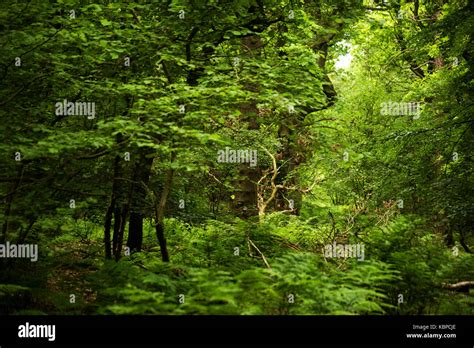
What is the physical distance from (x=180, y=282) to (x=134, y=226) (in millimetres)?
4580

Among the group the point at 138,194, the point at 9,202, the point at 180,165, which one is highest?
the point at 180,165

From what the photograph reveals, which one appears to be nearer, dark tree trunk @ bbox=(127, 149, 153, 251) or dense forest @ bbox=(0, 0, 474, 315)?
dense forest @ bbox=(0, 0, 474, 315)

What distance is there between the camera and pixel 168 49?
869cm

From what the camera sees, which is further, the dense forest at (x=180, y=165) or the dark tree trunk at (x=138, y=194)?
the dark tree trunk at (x=138, y=194)

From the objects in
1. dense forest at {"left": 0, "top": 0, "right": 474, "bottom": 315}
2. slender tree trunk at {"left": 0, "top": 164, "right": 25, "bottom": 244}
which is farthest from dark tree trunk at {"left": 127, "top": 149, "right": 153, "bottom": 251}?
slender tree trunk at {"left": 0, "top": 164, "right": 25, "bottom": 244}

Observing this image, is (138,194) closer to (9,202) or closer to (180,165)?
(180,165)

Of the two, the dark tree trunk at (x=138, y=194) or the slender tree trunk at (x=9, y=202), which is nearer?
the slender tree trunk at (x=9, y=202)

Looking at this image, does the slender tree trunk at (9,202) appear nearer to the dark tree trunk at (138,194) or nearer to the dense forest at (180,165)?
the dense forest at (180,165)

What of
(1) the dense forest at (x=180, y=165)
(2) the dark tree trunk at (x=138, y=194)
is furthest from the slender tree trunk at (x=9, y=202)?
(2) the dark tree trunk at (x=138, y=194)

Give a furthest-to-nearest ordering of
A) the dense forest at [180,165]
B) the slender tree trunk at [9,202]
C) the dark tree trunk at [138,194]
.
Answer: the dark tree trunk at [138,194], the slender tree trunk at [9,202], the dense forest at [180,165]

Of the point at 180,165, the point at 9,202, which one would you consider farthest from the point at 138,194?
the point at 9,202

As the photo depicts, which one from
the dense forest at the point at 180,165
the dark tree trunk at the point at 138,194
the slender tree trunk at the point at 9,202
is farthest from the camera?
the dark tree trunk at the point at 138,194

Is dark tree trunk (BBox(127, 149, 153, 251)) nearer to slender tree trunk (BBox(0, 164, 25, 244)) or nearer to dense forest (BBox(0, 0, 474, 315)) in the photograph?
dense forest (BBox(0, 0, 474, 315))

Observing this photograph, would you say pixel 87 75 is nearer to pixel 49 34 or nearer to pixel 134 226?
pixel 49 34
